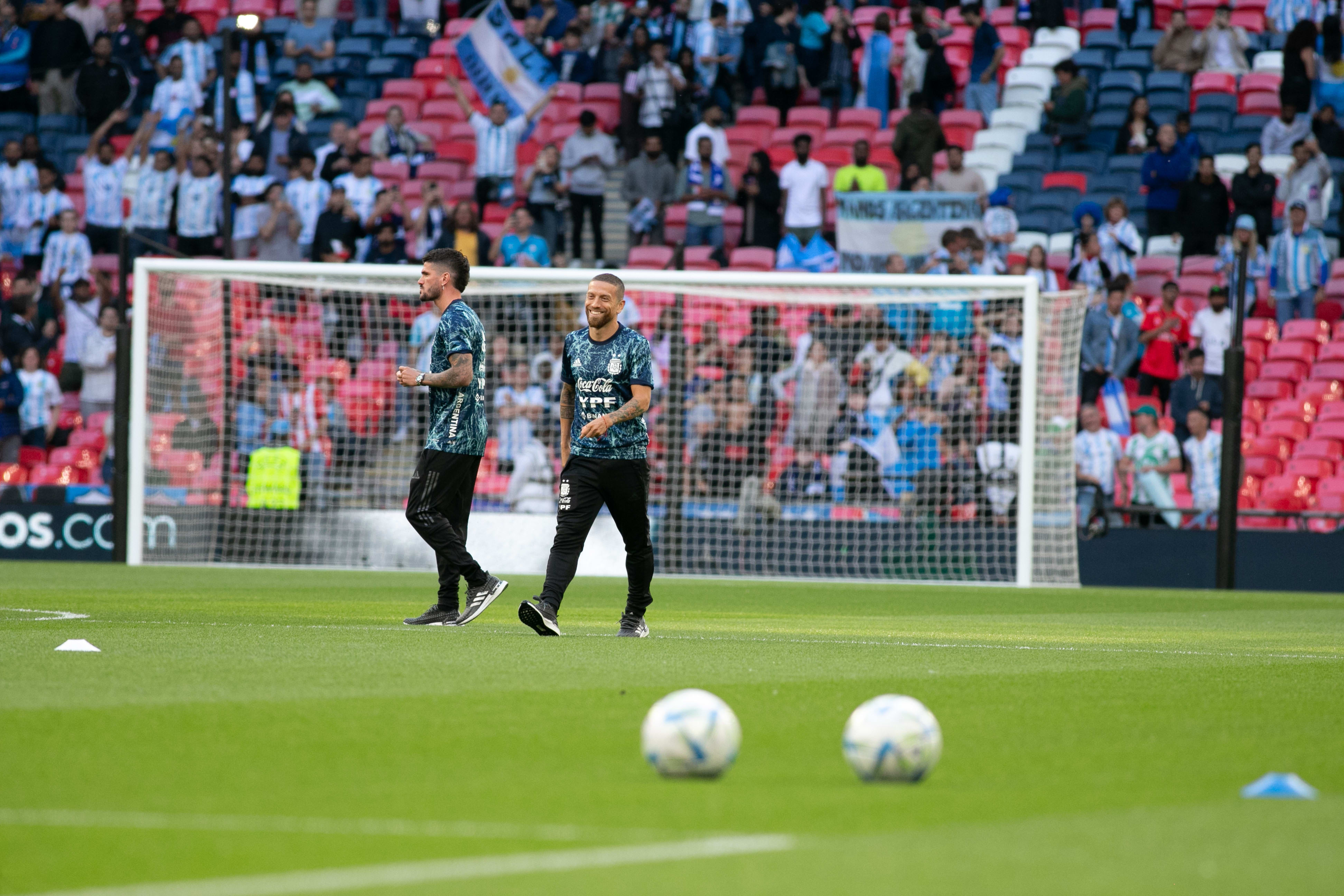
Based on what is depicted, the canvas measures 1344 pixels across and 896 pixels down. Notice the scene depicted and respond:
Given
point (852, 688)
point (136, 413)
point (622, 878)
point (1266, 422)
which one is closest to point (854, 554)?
point (1266, 422)

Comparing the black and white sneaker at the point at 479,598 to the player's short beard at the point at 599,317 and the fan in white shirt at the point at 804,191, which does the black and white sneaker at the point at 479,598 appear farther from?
the fan in white shirt at the point at 804,191

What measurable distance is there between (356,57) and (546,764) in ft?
76.4

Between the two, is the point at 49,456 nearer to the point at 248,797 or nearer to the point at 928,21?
the point at 928,21

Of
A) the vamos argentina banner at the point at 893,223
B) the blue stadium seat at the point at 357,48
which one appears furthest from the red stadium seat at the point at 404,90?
the vamos argentina banner at the point at 893,223

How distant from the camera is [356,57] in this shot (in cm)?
2723

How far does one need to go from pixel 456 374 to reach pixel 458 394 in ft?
0.60

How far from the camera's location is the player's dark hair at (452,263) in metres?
10.8

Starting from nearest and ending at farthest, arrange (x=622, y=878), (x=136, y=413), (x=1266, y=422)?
(x=622, y=878) → (x=136, y=413) → (x=1266, y=422)

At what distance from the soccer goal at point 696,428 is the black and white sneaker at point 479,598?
282 inches

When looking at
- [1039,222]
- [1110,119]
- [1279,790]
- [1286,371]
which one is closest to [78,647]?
[1279,790]

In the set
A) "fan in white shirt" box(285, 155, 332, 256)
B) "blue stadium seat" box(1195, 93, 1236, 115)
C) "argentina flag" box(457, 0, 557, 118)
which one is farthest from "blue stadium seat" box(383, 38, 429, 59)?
"blue stadium seat" box(1195, 93, 1236, 115)

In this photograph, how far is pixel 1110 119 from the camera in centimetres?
2395

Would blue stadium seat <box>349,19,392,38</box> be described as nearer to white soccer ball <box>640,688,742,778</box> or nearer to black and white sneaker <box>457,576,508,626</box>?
black and white sneaker <box>457,576,508,626</box>

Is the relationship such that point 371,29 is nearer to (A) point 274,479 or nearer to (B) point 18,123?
(B) point 18,123
